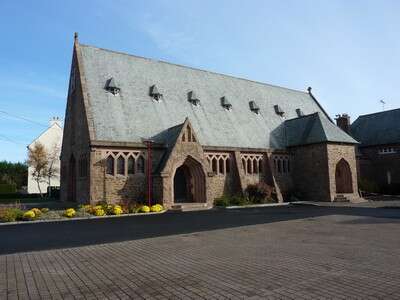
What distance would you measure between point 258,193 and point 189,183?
5.69 m

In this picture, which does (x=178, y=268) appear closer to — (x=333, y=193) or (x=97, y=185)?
(x=97, y=185)

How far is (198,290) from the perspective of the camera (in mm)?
5570

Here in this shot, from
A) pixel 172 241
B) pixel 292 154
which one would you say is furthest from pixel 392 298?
pixel 292 154

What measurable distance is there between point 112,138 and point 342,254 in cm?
1746

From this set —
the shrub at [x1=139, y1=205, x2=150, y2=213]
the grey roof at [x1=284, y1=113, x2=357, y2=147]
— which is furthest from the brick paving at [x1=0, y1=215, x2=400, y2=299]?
the grey roof at [x1=284, y1=113, x2=357, y2=147]

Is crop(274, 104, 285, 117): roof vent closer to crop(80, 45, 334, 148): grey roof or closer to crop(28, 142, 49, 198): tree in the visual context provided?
crop(80, 45, 334, 148): grey roof

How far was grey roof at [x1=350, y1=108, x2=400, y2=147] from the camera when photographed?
127 feet

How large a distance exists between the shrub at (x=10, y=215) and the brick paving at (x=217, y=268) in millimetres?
9628

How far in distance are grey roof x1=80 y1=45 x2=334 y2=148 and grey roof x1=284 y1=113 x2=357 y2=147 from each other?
1150 millimetres

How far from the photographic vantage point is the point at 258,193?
26812 mm

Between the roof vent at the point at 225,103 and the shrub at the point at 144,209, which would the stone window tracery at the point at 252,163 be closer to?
the roof vent at the point at 225,103

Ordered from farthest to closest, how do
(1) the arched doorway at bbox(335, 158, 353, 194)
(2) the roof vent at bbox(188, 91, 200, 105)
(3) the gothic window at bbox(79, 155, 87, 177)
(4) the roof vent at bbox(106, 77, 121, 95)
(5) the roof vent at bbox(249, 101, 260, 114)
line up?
1. (5) the roof vent at bbox(249, 101, 260, 114)
2. (1) the arched doorway at bbox(335, 158, 353, 194)
3. (2) the roof vent at bbox(188, 91, 200, 105)
4. (4) the roof vent at bbox(106, 77, 121, 95)
5. (3) the gothic window at bbox(79, 155, 87, 177)

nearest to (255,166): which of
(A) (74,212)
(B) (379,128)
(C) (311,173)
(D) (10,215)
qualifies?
(C) (311,173)

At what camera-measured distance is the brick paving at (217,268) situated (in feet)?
18.1
